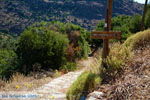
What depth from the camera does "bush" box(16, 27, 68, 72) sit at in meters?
15.2

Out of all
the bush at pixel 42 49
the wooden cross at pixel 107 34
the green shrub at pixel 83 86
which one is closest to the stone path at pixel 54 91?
the green shrub at pixel 83 86

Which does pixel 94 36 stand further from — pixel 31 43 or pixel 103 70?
pixel 31 43

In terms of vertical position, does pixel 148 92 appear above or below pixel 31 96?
above

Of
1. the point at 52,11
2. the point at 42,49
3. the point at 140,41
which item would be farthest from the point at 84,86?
the point at 52,11

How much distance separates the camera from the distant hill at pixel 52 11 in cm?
11025

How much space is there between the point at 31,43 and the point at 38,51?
89 cm

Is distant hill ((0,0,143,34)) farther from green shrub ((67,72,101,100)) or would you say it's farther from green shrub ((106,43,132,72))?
green shrub ((67,72,101,100))

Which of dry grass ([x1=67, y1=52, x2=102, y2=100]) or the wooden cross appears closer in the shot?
dry grass ([x1=67, y1=52, x2=102, y2=100])

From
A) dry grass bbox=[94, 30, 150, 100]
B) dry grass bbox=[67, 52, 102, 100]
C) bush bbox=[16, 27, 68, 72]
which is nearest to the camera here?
dry grass bbox=[94, 30, 150, 100]

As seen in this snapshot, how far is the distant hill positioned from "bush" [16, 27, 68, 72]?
3366 inches

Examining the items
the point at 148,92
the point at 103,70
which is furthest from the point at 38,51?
the point at 148,92

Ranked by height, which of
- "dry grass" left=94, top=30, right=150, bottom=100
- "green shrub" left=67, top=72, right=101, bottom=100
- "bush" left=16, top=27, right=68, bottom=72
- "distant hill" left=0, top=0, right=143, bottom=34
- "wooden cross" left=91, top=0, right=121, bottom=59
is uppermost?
"wooden cross" left=91, top=0, right=121, bottom=59

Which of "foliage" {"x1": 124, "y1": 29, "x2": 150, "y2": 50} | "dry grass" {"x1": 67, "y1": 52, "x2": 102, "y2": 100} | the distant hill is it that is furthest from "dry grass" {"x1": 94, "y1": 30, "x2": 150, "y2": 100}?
the distant hill

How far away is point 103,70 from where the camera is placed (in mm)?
6020
